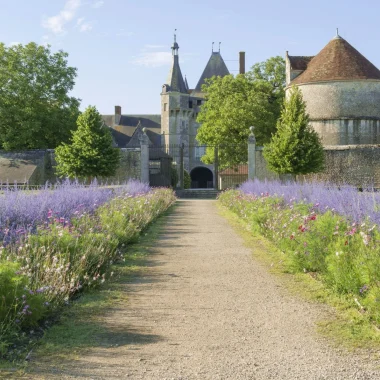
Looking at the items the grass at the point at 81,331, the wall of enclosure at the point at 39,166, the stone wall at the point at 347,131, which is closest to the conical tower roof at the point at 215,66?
the stone wall at the point at 347,131

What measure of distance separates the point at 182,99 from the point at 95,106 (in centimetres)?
3441

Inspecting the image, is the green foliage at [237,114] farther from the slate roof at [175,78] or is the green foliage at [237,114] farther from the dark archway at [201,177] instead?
the slate roof at [175,78]

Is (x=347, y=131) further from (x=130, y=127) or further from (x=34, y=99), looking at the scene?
(x=130, y=127)

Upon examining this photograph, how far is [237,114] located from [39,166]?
14258 millimetres

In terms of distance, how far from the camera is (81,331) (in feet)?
15.0

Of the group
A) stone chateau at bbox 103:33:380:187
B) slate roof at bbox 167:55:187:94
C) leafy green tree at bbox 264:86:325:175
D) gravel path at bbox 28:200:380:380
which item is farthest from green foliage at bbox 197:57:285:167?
gravel path at bbox 28:200:380:380

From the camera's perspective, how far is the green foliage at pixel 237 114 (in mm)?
37969

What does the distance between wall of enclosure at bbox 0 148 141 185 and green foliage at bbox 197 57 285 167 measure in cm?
624

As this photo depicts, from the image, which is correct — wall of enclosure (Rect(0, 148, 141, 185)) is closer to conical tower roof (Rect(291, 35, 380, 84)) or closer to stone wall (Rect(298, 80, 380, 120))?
stone wall (Rect(298, 80, 380, 120))

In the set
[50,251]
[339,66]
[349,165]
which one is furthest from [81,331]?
[339,66]

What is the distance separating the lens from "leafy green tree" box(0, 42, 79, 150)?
36.4 metres

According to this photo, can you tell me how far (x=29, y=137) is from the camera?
37.1 metres

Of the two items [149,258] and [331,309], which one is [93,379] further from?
[149,258]

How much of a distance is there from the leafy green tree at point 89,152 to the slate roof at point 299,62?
57.1ft
